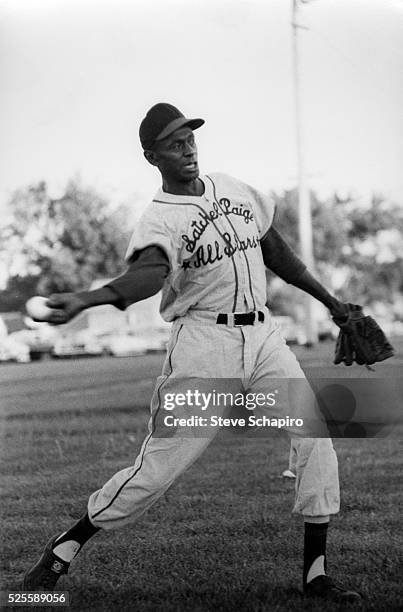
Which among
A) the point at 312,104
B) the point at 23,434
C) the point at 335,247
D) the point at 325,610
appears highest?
Answer: the point at 312,104

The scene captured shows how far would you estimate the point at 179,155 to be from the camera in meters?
4.46

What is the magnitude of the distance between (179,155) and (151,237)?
384 mm

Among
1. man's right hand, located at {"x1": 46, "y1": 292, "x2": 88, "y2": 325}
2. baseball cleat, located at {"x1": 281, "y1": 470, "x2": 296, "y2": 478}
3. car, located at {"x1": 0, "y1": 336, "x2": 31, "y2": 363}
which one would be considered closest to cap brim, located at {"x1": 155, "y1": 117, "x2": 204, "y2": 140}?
man's right hand, located at {"x1": 46, "y1": 292, "x2": 88, "y2": 325}

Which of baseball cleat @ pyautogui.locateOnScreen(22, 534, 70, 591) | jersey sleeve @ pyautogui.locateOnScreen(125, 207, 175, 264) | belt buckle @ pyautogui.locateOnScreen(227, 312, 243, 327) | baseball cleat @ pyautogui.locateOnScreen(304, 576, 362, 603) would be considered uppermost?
jersey sleeve @ pyautogui.locateOnScreen(125, 207, 175, 264)

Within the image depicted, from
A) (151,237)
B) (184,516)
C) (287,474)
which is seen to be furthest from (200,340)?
(287,474)

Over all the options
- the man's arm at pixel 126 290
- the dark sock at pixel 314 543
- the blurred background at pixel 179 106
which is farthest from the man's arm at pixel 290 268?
the dark sock at pixel 314 543

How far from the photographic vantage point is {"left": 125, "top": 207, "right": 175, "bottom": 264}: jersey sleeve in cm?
424

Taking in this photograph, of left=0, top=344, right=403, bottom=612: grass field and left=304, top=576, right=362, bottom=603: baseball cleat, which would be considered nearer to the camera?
left=304, top=576, right=362, bottom=603: baseball cleat

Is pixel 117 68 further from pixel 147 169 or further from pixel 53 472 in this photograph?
pixel 53 472

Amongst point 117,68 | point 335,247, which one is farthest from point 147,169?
point 335,247

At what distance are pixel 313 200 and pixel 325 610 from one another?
1743 mm

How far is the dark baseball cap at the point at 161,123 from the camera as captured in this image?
4.45 m

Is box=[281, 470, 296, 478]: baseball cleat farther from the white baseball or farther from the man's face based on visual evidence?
the white baseball

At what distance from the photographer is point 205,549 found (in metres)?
4.83
